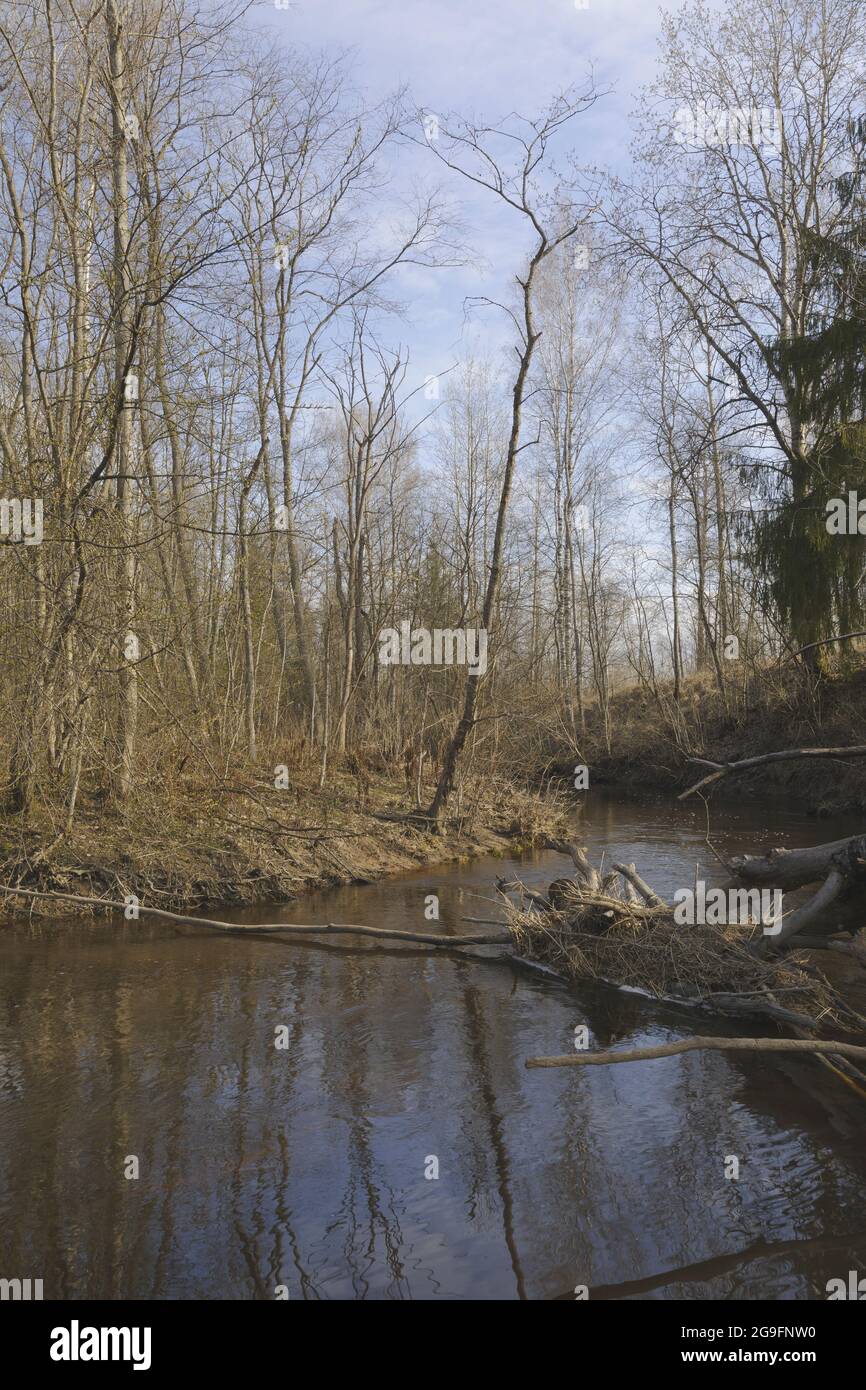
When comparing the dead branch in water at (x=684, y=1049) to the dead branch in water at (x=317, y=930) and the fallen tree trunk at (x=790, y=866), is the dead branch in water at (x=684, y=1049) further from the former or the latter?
the dead branch in water at (x=317, y=930)

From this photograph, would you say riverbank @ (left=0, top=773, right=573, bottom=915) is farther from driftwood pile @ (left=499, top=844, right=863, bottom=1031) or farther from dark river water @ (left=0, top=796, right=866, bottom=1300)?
driftwood pile @ (left=499, top=844, right=863, bottom=1031)

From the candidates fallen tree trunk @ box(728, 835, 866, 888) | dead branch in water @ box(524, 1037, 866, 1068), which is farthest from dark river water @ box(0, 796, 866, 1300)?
fallen tree trunk @ box(728, 835, 866, 888)

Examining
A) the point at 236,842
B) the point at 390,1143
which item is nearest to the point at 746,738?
the point at 236,842

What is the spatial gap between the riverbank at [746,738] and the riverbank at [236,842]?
7.28m

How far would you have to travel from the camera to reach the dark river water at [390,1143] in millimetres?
4320

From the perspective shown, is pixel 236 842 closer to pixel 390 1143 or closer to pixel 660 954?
pixel 660 954

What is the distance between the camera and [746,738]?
2352 centimetres

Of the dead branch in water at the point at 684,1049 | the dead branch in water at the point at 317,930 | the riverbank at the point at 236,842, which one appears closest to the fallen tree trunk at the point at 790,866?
the dead branch in water at the point at 684,1049

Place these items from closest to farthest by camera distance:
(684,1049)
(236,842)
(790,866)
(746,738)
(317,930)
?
(684,1049) → (790,866) → (317,930) → (236,842) → (746,738)

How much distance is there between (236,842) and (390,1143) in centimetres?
671

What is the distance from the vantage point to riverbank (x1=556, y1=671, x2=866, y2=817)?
19.8 metres

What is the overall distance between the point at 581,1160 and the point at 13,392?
1384cm

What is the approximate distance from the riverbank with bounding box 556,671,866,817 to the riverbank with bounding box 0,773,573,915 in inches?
287
